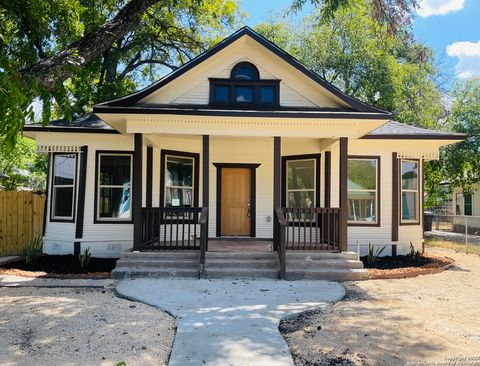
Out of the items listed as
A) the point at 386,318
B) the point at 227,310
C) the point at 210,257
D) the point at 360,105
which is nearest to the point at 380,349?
the point at 386,318

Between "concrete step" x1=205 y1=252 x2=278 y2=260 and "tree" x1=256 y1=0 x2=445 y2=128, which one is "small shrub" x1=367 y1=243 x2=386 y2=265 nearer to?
"concrete step" x1=205 y1=252 x2=278 y2=260

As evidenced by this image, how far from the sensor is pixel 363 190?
1123 cm

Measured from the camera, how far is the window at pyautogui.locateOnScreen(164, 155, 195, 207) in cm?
1104

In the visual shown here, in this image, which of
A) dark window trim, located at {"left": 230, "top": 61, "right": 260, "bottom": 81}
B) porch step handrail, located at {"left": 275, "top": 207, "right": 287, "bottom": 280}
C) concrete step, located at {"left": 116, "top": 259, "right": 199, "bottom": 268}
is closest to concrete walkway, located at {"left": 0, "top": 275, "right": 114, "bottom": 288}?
concrete step, located at {"left": 116, "top": 259, "right": 199, "bottom": 268}

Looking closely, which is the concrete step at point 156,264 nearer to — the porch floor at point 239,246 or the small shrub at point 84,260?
the porch floor at point 239,246

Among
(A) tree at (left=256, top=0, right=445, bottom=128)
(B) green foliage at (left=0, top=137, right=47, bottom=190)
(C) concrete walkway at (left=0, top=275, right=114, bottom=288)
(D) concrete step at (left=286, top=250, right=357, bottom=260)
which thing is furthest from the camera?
(B) green foliage at (left=0, top=137, right=47, bottom=190)

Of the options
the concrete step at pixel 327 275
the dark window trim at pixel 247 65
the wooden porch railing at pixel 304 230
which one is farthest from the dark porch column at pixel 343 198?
the dark window trim at pixel 247 65

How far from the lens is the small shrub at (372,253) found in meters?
10.1

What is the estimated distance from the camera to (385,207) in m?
11.2

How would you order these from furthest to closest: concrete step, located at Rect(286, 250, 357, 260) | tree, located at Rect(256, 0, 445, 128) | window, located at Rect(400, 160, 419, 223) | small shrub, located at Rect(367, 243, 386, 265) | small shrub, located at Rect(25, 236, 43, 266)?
tree, located at Rect(256, 0, 445, 128) → window, located at Rect(400, 160, 419, 223) → small shrub, located at Rect(367, 243, 386, 265) → small shrub, located at Rect(25, 236, 43, 266) → concrete step, located at Rect(286, 250, 357, 260)

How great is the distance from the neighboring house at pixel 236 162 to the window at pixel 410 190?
33 millimetres

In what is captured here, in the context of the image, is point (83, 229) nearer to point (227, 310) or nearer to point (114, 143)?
point (114, 143)

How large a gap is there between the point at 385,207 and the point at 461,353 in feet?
23.8

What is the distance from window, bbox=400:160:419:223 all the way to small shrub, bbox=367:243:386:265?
131 centimetres
